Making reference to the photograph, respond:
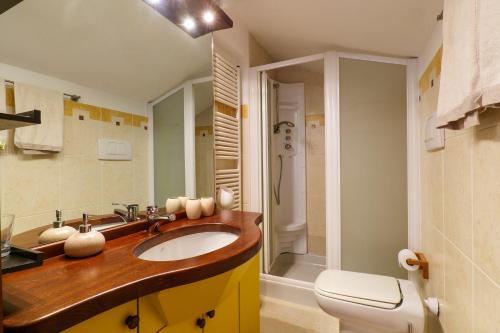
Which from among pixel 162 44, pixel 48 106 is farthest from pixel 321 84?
pixel 48 106

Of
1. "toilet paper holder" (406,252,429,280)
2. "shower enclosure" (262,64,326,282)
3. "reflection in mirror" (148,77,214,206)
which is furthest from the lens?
"shower enclosure" (262,64,326,282)

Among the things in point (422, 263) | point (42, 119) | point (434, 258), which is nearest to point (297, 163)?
point (422, 263)

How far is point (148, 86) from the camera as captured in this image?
4.12ft

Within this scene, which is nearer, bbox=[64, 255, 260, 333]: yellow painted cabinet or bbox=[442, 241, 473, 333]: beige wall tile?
bbox=[64, 255, 260, 333]: yellow painted cabinet

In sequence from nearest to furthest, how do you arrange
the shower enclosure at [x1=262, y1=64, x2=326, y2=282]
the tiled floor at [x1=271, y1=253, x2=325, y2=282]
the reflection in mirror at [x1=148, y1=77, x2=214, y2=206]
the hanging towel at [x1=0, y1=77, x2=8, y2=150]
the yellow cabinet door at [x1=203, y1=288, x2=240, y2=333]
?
1. the hanging towel at [x1=0, y1=77, x2=8, y2=150]
2. the yellow cabinet door at [x1=203, y1=288, x2=240, y2=333]
3. the reflection in mirror at [x1=148, y1=77, x2=214, y2=206]
4. the tiled floor at [x1=271, y1=253, x2=325, y2=282]
5. the shower enclosure at [x1=262, y1=64, x2=326, y2=282]

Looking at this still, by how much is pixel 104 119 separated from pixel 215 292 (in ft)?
2.68

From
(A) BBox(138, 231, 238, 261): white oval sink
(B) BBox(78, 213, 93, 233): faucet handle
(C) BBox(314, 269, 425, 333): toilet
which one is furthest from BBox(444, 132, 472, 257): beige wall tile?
(B) BBox(78, 213, 93, 233): faucet handle

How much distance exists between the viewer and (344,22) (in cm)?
166

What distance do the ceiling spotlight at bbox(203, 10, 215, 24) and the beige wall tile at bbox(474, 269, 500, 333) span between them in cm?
178

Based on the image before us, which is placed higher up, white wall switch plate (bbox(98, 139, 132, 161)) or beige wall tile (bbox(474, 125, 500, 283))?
white wall switch plate (bbox(98, 139, 132, 161))

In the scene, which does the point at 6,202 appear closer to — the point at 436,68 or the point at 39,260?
the point at 39,260

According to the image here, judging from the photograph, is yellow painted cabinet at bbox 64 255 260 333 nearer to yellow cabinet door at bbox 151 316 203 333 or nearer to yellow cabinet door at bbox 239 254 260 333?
yellow cabinet door at bbox 151 316 203 333

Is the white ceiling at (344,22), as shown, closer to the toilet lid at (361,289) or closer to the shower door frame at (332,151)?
the shower door frame at (332,151)

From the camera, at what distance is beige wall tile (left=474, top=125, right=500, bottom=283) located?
2.04 ft
